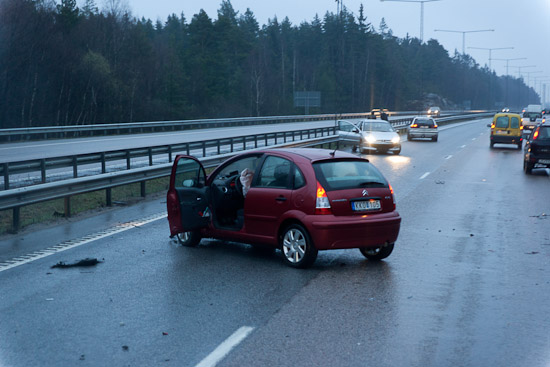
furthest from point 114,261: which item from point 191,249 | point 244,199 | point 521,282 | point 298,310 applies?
point 521,282

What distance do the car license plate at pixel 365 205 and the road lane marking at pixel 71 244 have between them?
4253mm

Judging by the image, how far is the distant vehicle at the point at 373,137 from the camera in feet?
106

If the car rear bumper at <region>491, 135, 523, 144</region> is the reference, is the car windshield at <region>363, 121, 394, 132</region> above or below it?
above

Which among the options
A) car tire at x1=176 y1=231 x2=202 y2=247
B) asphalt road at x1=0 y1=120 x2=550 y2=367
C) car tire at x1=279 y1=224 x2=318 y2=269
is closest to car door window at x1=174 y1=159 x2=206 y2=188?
car tire at x1=176 y1=231 x2=202 y2=247

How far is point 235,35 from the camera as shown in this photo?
104m

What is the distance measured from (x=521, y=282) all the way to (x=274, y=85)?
9953 centimetres

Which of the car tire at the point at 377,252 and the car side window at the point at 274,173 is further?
the car tire at the point at 377,252

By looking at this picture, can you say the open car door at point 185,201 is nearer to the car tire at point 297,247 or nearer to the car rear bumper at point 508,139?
the car tire at point 297,247

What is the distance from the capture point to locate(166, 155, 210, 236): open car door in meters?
9.65

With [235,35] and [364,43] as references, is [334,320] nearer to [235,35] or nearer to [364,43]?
[235,35]

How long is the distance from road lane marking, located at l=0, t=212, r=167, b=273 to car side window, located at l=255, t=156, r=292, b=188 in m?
3.08

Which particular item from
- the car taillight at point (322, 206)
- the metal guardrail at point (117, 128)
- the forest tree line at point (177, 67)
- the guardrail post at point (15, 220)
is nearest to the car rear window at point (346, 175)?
the car taillight at point (322, 206)

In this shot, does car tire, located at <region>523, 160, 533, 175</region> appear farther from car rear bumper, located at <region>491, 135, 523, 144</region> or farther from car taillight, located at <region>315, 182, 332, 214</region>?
car taillight, located at <region>315, 182, 332, 214</region>

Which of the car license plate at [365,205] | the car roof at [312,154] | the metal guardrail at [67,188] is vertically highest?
the car roof at [312,154]
